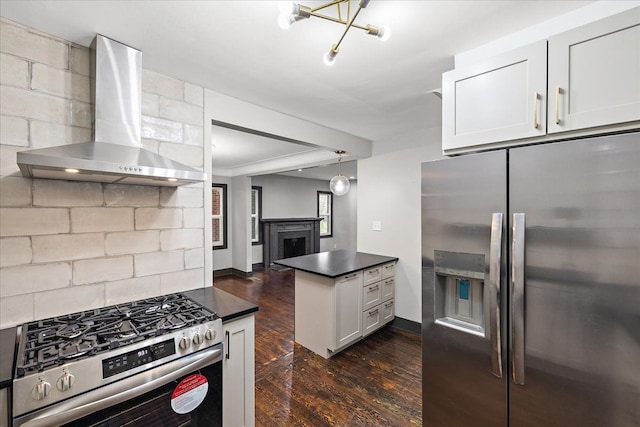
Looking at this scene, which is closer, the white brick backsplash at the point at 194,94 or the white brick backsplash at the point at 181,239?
the white brick backsplash at the point at 181,239

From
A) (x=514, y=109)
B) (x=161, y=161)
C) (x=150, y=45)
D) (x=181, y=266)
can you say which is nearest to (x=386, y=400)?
(x=181, y=266)

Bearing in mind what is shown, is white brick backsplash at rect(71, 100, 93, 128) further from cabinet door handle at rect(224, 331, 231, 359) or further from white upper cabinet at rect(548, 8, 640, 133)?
white upper cabinet at rect(548, 8, 640, 133)

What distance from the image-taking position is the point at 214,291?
208cm

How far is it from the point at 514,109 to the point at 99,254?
2.48m

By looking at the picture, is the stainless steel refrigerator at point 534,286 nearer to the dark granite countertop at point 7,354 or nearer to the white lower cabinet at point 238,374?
the white lower cabinet at point 238,374

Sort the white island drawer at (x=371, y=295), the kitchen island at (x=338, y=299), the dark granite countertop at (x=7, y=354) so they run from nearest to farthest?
the dark granite countertop at (x=7, y=354) → the kitchen island at (x=338, y=299) → the white island drawer at (x=371, y=295)

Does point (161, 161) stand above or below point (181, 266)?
above

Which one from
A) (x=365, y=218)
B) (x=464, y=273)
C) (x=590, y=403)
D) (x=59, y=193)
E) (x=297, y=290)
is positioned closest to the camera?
(x=590, y=403)

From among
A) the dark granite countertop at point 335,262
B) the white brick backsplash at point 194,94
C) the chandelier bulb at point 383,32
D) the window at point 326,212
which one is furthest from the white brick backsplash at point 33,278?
the window at point 326,212

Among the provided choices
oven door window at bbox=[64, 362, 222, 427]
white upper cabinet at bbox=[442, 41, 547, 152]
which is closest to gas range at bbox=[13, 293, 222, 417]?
oven door window at bbox=[64, 362, 222, 427]

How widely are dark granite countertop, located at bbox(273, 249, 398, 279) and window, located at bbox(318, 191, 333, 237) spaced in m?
4.61

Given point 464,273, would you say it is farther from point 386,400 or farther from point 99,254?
point 99,254

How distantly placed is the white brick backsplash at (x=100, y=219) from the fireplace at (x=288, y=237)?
4639mm

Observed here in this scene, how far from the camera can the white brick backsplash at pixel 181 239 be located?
1.94 meters
